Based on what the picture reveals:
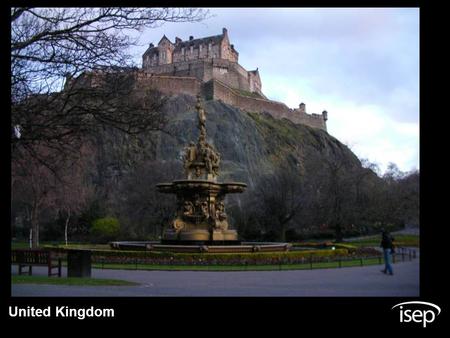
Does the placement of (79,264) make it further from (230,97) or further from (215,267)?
(230,97)

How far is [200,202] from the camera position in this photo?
25.4 m

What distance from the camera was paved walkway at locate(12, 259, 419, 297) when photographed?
11.0 m

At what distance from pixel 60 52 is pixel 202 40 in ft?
366

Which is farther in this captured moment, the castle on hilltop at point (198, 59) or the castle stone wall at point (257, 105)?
the castle on hilltop at point (198, 59)

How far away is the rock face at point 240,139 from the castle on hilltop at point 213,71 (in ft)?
12.0

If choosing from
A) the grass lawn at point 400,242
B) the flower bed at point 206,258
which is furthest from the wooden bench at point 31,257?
the grass lawn at point 400,242

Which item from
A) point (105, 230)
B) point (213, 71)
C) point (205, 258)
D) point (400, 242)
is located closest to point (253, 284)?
point (205, 258)

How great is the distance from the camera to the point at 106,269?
60.4 ft

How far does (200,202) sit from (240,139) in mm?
68528

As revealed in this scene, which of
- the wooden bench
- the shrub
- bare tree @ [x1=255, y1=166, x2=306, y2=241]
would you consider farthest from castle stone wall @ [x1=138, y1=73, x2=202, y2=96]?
the wooden bench

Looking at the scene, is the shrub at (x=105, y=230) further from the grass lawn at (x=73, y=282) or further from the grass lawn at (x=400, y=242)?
the grass lawn at (x=73, y=282)

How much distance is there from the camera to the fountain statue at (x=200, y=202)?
24484 mm
